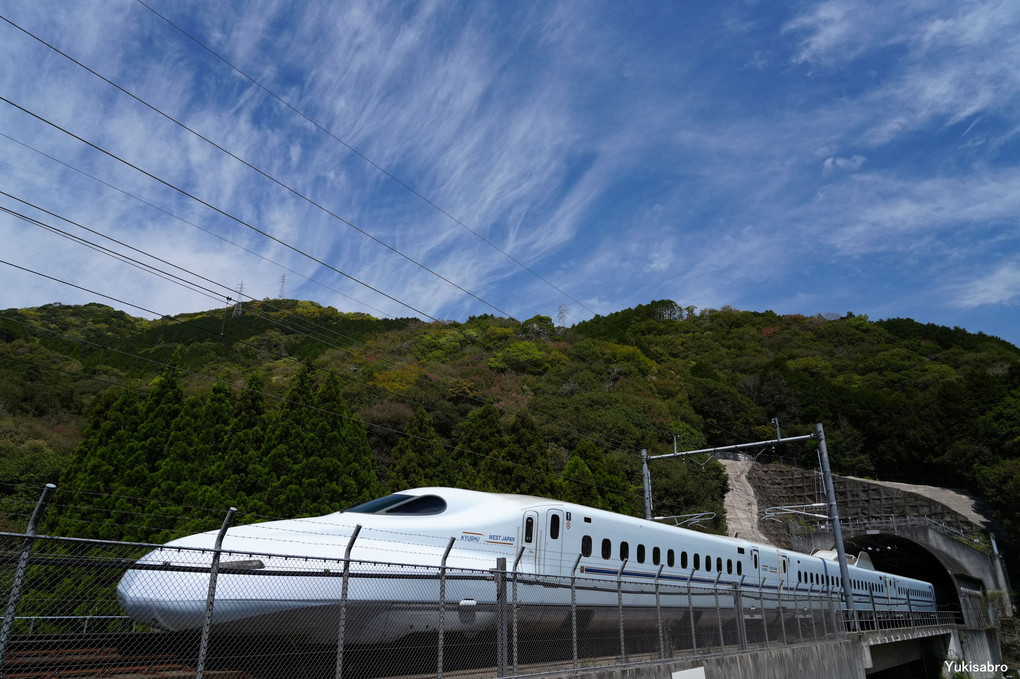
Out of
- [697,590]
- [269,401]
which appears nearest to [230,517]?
[697,590]

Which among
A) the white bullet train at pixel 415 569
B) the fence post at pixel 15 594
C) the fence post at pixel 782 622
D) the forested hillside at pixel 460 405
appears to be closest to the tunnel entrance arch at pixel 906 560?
the forested hillside at pixel 460 405

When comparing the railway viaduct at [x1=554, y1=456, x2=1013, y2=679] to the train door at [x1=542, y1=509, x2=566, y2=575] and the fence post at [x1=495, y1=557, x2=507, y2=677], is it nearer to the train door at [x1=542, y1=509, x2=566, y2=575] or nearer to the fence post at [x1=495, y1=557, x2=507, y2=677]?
the fence post at [x1=495, y1=557, x2=507, y2=677]

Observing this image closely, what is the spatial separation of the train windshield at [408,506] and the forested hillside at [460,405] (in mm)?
6499

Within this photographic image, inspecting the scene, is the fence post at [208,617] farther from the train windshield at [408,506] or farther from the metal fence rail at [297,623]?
the train windshield at [408,506]

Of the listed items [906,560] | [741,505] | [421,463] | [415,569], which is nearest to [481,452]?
[421,463]

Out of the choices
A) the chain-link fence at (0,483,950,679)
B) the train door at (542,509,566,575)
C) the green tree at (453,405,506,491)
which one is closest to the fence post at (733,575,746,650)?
the chain-link fence at (0,483,950,679)

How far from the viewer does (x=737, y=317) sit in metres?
120

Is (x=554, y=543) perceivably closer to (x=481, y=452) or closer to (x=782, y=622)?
(x=782, y=622)

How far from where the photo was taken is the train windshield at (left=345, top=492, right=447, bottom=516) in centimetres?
1200

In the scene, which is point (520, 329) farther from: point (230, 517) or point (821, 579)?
point (230, 517)

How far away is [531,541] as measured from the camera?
12531 millimetres

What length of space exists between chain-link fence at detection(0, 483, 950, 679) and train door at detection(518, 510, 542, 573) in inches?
21.1

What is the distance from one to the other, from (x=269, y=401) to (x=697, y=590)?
4247 cm

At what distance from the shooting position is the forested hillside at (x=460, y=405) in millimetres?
32062
